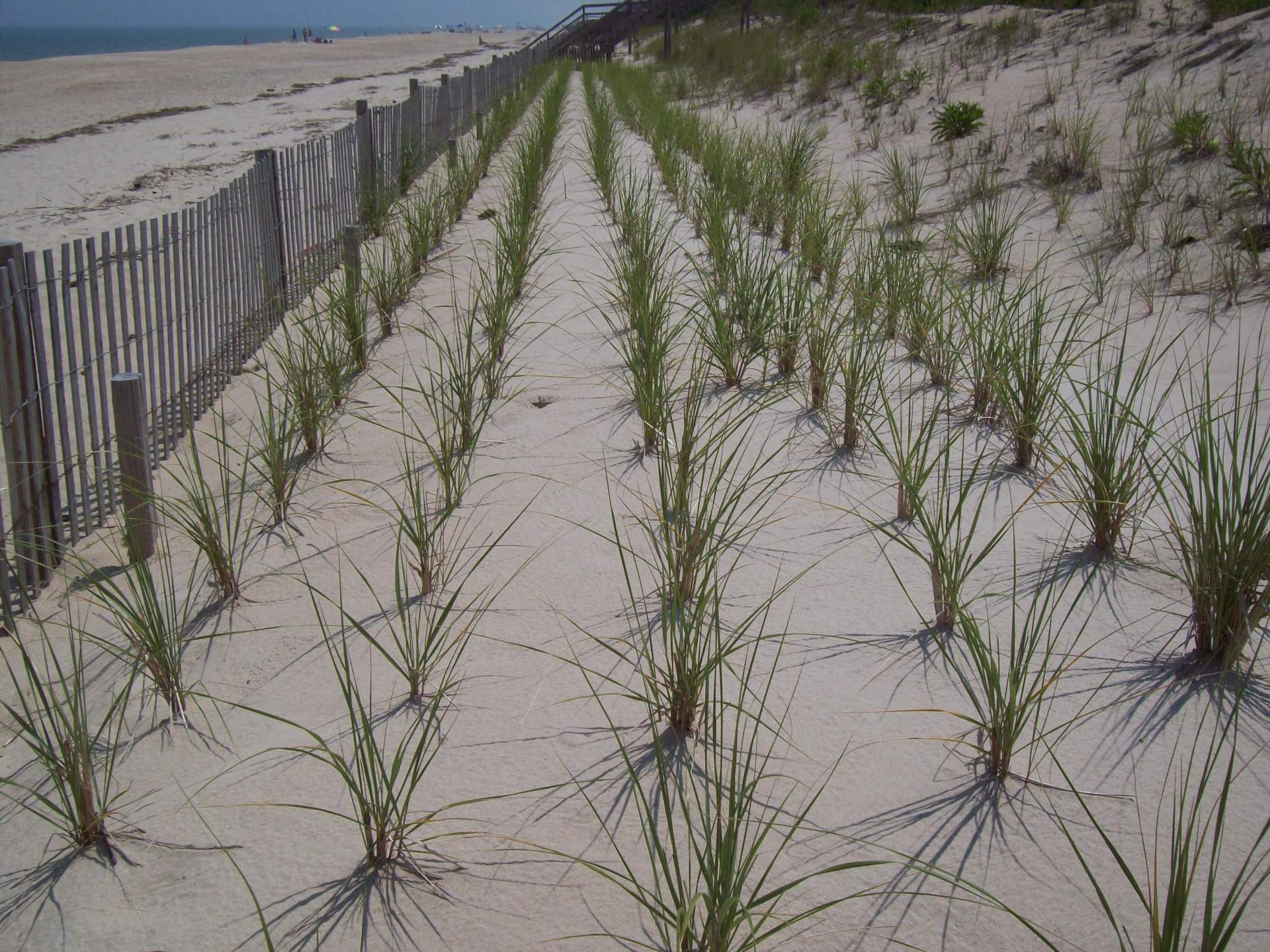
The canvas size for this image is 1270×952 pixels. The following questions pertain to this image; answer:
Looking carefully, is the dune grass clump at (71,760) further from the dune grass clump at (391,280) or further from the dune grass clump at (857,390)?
the dune grass clump at (391,280)

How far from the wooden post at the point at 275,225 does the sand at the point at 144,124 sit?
363 centimetres

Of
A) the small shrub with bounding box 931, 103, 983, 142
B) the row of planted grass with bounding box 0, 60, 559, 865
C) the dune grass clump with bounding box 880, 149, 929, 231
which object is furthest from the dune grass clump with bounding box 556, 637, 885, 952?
the small shrub with bounding box 931, 103, 983, 142

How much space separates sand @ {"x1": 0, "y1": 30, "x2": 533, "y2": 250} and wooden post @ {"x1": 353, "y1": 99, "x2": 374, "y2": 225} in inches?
102

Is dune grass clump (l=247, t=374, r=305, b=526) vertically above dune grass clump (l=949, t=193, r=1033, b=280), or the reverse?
dune grass clump (l=949, t=193, r=1033, b=280)

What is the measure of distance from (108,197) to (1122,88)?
30.5ft

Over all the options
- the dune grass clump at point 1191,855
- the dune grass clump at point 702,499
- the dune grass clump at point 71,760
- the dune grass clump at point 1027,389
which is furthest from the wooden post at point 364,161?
the dune grass clump at point 1191,855

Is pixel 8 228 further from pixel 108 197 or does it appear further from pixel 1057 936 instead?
pixel 1057 936

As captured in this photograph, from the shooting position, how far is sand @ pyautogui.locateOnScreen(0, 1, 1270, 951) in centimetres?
162

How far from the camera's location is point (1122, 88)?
8156 mm

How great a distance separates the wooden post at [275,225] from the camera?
531 centimetres

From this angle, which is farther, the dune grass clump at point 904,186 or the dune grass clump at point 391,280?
the dune grass clump at point 904,186

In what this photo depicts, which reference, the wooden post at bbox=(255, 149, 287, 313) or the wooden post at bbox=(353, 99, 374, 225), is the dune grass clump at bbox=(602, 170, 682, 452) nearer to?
the wooden post at bbox=(255, 149, 287, 313)

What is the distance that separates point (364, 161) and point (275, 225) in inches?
94.0

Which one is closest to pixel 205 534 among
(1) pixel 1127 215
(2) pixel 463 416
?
(2) pixel 463 416
